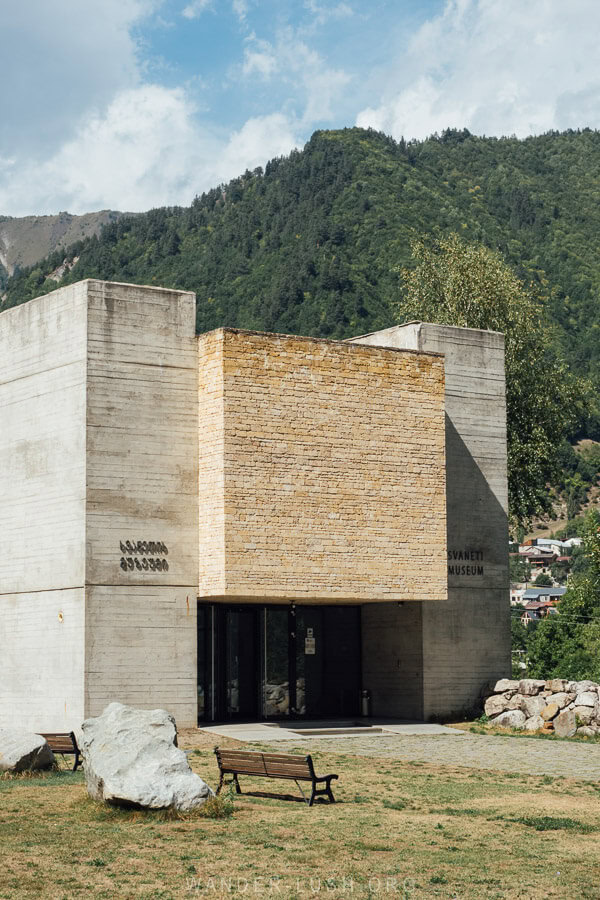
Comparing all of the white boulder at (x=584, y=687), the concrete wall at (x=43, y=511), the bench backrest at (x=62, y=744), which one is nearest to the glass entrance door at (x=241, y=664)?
the concrete wall at (x=43, y=511)

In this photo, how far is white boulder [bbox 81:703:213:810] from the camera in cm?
1627

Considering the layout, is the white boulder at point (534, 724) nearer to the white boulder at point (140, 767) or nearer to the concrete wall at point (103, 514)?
the concrete wall at point (103, 514)

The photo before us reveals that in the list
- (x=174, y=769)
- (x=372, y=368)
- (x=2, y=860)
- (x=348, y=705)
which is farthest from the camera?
(x=348, y=705)

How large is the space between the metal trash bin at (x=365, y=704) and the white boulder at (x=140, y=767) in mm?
15388

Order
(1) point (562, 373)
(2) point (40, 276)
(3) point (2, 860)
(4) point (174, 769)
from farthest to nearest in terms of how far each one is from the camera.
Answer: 1. (2) point (40, 276)
2. (1) point (562, 373)
3. (4) point (174, 769)
4. (3) point (2, 860)

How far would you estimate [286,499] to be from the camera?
28016 mm

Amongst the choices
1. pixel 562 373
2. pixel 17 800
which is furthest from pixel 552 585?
pixel 17 800

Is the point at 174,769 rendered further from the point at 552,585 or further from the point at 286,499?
the point at 552,585

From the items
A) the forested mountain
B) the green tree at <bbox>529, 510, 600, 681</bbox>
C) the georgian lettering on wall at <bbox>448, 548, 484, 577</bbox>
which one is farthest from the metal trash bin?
the forested mountain

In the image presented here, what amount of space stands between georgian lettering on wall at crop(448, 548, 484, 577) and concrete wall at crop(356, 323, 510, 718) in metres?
0.03

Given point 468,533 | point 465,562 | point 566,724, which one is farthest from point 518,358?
point 566,724

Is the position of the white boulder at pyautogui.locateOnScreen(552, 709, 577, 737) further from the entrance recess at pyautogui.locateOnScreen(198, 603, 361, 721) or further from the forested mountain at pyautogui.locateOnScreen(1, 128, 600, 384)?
the forested mountain at pyautogui.locateOnScreen(1, 128, 600, 384)

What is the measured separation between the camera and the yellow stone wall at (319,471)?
27625mm

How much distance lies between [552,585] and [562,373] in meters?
114
